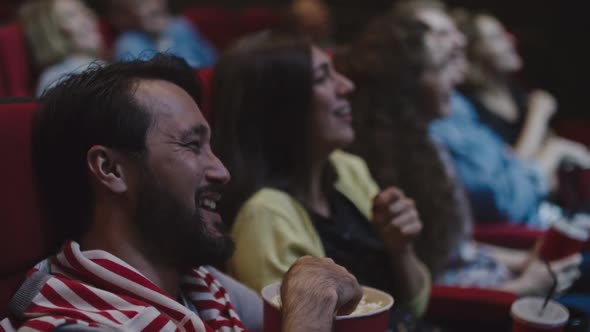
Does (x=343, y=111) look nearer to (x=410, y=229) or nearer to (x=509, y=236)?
(x=410, y=229)

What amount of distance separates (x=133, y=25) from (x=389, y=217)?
2203mm

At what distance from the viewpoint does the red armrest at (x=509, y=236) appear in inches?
72.5

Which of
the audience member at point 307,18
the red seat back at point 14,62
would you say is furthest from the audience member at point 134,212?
the audience member at point 307,18

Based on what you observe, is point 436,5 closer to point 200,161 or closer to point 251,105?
point 251,105

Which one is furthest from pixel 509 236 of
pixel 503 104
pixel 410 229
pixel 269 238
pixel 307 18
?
pixel 307 18

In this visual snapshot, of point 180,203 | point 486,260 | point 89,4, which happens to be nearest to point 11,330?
point 180,203

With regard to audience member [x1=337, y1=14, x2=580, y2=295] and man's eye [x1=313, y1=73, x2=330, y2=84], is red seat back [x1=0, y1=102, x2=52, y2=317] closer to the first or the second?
man's eye [x1=313, y1=73, x2=330, y2=84]

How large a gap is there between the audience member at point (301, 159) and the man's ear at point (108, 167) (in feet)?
1.10

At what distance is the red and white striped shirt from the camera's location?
75cm

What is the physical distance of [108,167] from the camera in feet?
2.73

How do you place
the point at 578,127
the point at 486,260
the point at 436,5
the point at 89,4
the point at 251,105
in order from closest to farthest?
1. the point at 251,105
2. the point at 486,260
3. the point at 436,5
4. the point at 578,127
5. the point at 89,4

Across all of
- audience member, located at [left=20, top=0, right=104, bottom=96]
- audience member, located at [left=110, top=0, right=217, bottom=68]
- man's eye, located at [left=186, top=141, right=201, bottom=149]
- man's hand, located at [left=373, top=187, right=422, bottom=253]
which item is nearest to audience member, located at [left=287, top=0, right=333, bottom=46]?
audience member, located at [left=110, top=0, right=217, bottom=68]

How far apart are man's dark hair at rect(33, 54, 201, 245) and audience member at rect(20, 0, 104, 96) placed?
66.6 inches

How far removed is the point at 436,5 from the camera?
2.58 m
